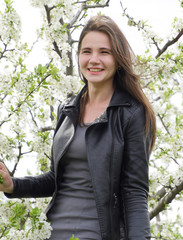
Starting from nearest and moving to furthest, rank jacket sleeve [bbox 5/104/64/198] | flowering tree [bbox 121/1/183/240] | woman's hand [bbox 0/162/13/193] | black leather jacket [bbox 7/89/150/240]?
black leather jacket [bbox 7/89/150/240] < woman's hand [bbox 0/162/13/193] < jacket sleeve [bbox 5/104/64/198] < flowering tree [bbox 121/1/183/240]

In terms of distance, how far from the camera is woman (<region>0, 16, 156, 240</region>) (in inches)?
80.2

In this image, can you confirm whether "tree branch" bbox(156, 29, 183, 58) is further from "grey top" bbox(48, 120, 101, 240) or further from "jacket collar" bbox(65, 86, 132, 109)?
"grey top" bbox(48, 120, 101, 240)

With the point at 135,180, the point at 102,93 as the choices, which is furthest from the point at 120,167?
the point at 102,93

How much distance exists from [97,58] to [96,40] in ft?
0.34

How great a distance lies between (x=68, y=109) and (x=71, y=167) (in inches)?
15.5

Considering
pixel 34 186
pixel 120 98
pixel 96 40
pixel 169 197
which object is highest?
pixel 96 40

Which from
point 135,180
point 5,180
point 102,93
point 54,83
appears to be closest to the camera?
point 135,180

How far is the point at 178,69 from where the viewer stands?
4.01 m

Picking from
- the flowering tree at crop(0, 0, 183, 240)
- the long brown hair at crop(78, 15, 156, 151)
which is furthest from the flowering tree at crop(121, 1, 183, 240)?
the long brown hair at crop(78, 15, 156, 151)

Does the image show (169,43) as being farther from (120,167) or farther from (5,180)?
(5,180)

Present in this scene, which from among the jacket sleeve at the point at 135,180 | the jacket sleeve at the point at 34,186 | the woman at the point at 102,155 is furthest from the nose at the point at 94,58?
the jacket sleeve at the point at 34,186

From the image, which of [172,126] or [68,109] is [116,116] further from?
[172,126]

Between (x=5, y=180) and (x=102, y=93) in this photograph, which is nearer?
(x=5, y=180)

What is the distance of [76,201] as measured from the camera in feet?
6.85
